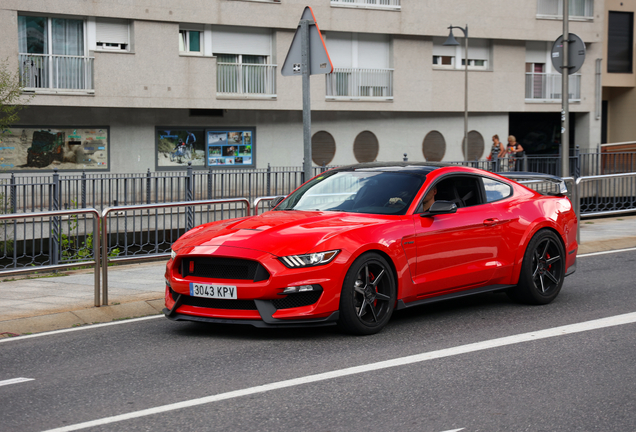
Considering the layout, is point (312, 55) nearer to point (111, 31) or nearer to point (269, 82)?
point (111, 31)

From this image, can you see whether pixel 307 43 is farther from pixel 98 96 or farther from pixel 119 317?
pixel 98 96

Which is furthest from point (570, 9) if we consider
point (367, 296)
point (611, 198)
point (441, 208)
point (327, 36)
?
point (367, 296)

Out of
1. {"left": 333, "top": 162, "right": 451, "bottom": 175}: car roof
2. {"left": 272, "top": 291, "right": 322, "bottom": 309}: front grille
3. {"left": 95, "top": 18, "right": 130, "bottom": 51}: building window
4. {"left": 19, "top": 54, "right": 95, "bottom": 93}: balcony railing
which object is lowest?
{"left": 272, "top": 291, "right": 322, "bottom": 309}: front grille

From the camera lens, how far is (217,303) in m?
6.85

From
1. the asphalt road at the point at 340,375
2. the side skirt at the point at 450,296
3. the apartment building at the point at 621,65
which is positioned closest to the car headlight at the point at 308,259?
the asphalt road at the point at 340,375

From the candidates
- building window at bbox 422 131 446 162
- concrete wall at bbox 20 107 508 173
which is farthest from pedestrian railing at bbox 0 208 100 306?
building window at bbox 422 131 446 162

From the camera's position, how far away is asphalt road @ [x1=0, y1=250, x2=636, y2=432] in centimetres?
477

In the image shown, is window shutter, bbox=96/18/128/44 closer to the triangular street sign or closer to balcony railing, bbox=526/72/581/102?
balcony railing, bbox=526/72/581/102

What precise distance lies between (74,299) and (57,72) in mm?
20010

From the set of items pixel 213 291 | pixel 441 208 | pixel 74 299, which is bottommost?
pixel 74 299

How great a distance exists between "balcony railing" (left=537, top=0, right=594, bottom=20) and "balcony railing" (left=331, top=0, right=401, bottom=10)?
7.24m

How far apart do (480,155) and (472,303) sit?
28280mm

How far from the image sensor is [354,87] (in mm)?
32750

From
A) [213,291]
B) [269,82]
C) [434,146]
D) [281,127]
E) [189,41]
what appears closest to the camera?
[213,291]
